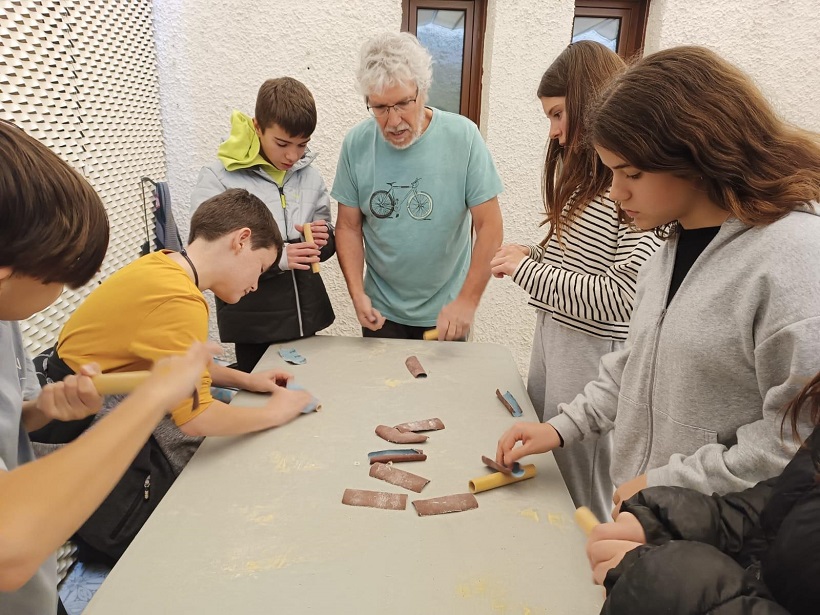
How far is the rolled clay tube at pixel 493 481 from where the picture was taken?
1.07 meters

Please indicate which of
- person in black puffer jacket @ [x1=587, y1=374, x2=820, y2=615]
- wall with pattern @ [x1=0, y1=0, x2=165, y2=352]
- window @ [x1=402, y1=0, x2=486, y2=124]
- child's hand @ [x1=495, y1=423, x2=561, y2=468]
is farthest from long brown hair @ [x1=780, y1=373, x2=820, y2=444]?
window @ [x1=402, y1=0, x2=486, y2=124]

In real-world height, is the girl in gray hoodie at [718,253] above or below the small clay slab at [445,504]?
above

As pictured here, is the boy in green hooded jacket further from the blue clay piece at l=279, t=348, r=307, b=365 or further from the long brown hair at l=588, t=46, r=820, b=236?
the long brown hair at l=588, t=46, r=820, b=236

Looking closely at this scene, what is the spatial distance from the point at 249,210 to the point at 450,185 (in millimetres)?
717

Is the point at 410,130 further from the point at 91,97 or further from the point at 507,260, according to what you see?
the point at 91,97

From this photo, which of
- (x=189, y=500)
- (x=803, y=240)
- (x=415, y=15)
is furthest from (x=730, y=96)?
(x=415, y=15)

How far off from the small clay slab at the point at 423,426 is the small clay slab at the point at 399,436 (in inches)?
0.8

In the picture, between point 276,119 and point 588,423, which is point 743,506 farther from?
point 276,119

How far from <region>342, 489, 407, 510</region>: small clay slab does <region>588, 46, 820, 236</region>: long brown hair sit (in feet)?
2.40

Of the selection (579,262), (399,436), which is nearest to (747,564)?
(399,436)

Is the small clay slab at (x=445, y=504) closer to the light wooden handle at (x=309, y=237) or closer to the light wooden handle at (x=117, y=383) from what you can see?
the light wooden handle at (x=117, y=383)

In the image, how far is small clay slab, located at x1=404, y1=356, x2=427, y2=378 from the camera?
1577 mm

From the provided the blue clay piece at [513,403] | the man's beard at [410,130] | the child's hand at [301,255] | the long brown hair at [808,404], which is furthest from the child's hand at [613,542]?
the man's beard at [410,130]

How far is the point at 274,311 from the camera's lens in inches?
72.3
